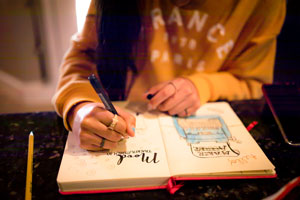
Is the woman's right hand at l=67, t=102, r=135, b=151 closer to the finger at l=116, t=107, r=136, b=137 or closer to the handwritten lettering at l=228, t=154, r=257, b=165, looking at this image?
the finger at l=116, t=107, r=136, b=137

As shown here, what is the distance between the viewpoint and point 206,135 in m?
0.50

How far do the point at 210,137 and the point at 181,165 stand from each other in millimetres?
119

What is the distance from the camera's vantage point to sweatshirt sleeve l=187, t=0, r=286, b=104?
27.4 inches

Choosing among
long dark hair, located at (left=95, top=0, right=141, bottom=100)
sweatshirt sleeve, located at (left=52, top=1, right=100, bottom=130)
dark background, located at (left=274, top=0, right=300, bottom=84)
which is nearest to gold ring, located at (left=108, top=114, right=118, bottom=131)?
sweatshirt sleeve, located at (left=52, top=1, right=100, bottom=130)

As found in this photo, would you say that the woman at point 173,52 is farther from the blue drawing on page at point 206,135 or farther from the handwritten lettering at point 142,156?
the handwritten lettering at point 142,156

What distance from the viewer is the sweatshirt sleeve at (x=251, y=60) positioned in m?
0.70

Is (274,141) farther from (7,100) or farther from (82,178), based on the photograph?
(7,100)

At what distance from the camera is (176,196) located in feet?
1.24

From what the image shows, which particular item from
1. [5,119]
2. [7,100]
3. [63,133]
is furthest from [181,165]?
[7,100]

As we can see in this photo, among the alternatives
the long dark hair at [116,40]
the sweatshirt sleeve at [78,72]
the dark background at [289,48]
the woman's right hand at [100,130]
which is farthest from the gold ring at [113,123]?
the dark background at [289,48]

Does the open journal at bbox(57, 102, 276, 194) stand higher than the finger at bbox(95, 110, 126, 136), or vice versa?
the finger at bbox(95, 110, 126, 136)

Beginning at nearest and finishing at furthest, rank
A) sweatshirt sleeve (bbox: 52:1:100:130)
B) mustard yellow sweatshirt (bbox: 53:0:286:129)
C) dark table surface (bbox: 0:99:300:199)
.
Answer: dark table surface (bbox: 0:99:300:199)
sweatshirt sleeve (bbox: 52:1:100:130)
mustard yellow sweatshirt (bbox: 53:0:286:129)

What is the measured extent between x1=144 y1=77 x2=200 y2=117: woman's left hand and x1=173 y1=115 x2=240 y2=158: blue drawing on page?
0.9 inches

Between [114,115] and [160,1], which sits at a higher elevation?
[160,1]
